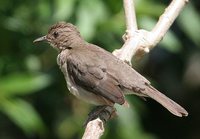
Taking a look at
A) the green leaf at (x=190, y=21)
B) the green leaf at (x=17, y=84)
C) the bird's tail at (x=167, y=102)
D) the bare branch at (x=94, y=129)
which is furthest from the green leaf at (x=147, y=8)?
the bare branch at (x=94, y=129)

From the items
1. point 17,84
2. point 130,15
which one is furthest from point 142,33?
point 17,84

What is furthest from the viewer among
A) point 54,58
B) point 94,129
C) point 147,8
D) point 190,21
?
point 54,58

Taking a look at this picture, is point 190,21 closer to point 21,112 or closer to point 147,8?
point 147,8

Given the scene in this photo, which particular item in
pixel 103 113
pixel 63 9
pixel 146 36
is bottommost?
pixel 103 113

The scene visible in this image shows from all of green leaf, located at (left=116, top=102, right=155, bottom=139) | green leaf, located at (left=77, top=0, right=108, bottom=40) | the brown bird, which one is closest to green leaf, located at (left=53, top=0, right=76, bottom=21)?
green leaf, located at (left=77, top=0, right=108, bottom=40)

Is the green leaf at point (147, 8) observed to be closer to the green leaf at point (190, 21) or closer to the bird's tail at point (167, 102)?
the green leaf at point (190, 21)

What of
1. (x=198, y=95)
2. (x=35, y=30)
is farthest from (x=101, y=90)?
(x=198, y=95)

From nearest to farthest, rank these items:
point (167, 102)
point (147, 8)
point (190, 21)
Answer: point (167, 102)
point (147, 8)
point (190, 21)
